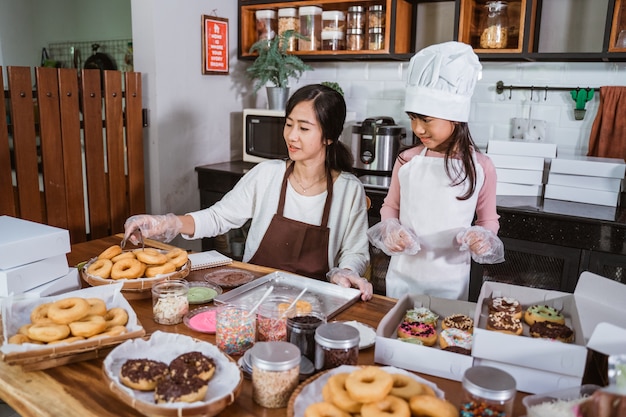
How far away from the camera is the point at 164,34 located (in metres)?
3.42

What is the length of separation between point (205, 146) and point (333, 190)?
1835 millimetres

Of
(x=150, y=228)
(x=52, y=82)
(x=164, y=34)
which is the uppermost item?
(x=164, y=34)

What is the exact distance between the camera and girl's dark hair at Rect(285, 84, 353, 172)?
2172mm

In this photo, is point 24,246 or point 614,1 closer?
point 24,246

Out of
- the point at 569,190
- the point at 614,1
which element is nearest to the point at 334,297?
the point at 569,190

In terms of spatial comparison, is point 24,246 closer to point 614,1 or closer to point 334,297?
point 334,297

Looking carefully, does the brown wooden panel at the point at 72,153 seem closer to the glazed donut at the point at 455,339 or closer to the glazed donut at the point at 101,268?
the glazed donut at the point at 101,268

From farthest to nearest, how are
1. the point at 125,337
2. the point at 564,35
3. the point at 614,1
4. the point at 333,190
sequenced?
the point at 564,35 < the point at 614,1 < the point at 333,190 < the point at 125,337

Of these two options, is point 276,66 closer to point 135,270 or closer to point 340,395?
point 135,270

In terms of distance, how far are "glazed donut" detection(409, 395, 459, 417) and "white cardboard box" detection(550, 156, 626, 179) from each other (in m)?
2.22

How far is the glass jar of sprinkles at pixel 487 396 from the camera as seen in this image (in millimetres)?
975

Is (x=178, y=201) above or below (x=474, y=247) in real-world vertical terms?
below

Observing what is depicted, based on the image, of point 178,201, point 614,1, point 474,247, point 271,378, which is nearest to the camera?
point 271,378

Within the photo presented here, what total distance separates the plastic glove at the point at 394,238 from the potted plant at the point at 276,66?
208 centimetres
